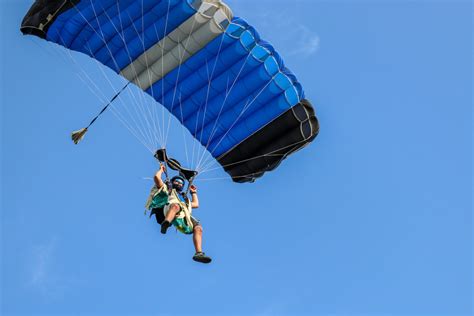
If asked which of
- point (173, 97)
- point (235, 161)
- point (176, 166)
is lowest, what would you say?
point (176, 166)

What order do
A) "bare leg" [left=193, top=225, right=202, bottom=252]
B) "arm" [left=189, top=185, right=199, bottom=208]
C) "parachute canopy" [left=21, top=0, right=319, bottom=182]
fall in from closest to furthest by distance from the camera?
"bare leg" [left=193, top=225, right=202, bottom=252]
"arm" [left=189, top=185, right=199, bottom=208]
"parachute canopy" [left=21, top=0, right=319, bottom=182]

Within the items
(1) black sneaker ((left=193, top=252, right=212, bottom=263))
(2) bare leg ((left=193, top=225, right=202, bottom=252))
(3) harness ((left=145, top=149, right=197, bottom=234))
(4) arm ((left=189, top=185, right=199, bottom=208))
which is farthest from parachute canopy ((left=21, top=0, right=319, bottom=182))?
(1) black sneaker ((left=193, top=252, right=212, bottom=263))

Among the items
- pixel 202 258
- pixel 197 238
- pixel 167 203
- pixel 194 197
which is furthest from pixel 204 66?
pixel 202 258

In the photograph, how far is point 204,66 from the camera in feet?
49.2

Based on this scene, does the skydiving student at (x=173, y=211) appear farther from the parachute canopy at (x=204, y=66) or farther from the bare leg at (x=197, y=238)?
the parachute canopy at (x=204, y=66)

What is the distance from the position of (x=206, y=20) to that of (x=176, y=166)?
2647mm

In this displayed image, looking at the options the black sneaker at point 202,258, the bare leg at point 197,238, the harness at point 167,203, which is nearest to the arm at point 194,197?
the harness at point 167,203

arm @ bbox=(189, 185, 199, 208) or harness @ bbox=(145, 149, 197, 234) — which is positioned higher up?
arm @ bbox=(189, 185, 199, 208)

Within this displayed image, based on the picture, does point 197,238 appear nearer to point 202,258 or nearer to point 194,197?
point 202,258

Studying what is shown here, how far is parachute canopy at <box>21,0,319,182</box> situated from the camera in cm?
1446

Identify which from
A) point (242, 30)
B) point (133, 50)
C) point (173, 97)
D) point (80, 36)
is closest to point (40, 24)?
point (80, 36)

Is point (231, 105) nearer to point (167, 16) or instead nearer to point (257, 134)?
point (257, 134)

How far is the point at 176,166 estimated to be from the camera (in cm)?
1398

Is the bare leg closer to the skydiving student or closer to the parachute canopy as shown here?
the skydiving student
